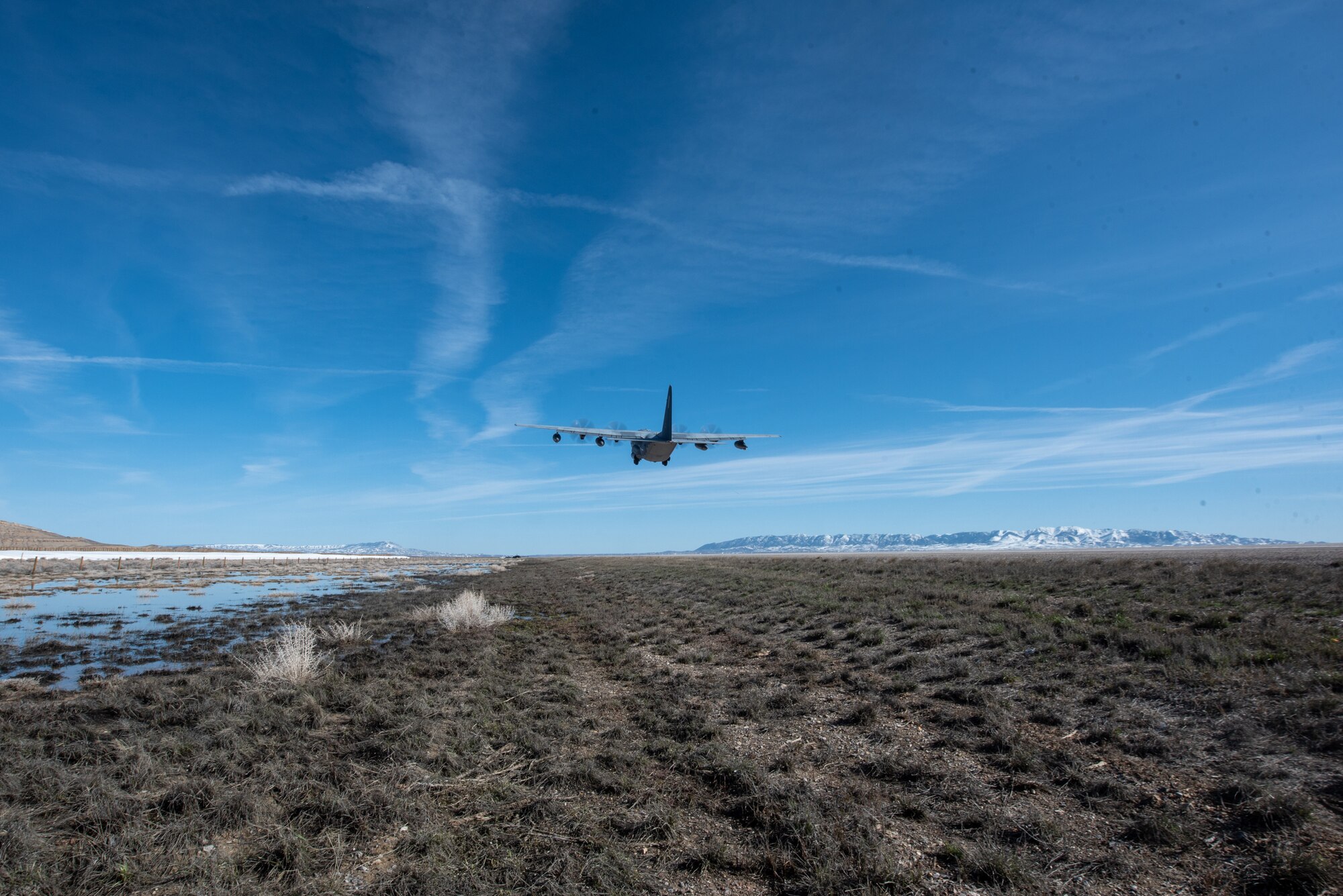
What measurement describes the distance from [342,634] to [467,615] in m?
4.80

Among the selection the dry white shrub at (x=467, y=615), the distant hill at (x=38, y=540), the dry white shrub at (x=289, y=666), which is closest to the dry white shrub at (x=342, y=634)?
the dry white shrub at (x=467, y=615)

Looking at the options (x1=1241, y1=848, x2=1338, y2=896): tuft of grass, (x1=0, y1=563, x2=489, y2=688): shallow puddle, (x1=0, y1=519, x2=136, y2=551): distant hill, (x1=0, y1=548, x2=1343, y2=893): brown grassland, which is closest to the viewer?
(x1=1241, y1=848, x2=1338, y2=896): tuft of grass

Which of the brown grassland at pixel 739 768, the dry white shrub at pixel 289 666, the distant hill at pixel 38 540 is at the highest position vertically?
the distant hill at pixel 38 540

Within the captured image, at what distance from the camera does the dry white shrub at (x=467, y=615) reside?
25.6m

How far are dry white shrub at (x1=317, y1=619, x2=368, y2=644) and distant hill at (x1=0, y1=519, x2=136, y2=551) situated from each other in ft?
415

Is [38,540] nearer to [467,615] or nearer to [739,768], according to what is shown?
[467,615]

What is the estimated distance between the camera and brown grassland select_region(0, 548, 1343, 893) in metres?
6.60

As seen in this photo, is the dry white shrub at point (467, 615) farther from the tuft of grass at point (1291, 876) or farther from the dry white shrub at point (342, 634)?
the tuft of grass at point (1291, 876)

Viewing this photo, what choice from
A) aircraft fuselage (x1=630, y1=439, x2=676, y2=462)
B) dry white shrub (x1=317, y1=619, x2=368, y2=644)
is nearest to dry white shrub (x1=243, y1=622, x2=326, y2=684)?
dry white shrub (x1=317, y1=619, x2=368, y2=644)

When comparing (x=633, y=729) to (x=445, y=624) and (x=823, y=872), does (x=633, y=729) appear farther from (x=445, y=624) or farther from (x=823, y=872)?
(x=445, y=624)

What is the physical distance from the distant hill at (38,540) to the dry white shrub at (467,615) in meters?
127

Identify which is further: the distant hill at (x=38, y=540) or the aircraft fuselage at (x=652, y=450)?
the distant hill at (x=38, y=540)

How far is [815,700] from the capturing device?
530 inches

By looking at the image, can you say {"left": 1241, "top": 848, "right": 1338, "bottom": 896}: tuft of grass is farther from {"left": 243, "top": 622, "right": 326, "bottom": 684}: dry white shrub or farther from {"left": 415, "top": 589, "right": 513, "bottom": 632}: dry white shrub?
{"left": 415, "top": 589, "right": 513, "bottom": 632}: dry white shrub
